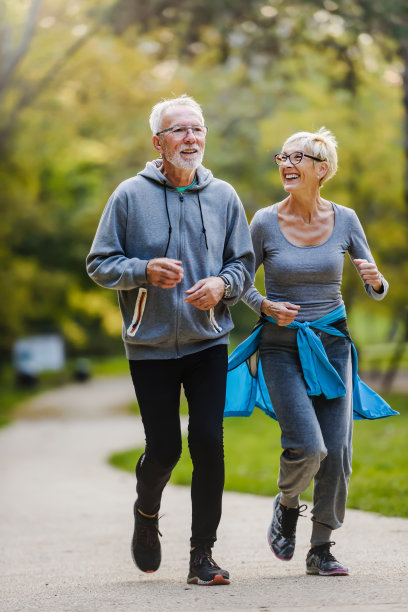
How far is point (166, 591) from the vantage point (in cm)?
463

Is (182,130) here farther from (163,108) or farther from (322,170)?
(322,170)

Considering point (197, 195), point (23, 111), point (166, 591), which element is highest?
point (23, 111)

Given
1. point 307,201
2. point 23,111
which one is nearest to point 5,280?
point 23,111

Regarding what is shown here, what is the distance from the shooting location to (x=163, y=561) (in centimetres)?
586

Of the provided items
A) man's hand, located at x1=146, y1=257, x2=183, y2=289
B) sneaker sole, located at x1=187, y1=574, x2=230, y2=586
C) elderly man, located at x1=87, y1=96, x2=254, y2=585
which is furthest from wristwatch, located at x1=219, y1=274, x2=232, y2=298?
sneaker sole, located at x1=187, y1=574, x2=230, y2=586

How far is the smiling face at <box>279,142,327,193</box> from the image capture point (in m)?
5.10

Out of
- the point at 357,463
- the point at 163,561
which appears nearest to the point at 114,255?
the point at 163,561

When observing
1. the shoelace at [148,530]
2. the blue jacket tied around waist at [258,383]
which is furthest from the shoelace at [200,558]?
the blue jacket tied around waist at [258,383]

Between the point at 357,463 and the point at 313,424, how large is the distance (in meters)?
6.96

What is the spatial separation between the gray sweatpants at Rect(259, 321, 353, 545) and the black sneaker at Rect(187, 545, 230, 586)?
0.52m

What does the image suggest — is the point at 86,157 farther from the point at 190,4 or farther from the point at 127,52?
the point at 190,4

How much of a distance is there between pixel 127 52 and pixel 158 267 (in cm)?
1683

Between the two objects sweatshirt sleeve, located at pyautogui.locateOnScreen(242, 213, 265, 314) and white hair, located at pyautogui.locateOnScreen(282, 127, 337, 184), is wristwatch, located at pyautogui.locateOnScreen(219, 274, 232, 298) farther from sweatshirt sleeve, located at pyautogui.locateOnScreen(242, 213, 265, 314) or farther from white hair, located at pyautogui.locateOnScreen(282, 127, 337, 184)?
white hair, located at pyautogui.locateOnScreen(282, 127, 337, 184)

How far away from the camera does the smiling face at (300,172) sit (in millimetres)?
5102
